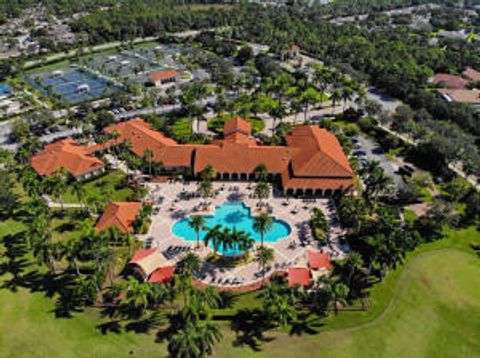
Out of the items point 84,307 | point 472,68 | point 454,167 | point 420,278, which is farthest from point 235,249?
point 472,68

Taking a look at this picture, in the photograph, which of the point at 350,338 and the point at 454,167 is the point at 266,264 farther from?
the point at 454,167

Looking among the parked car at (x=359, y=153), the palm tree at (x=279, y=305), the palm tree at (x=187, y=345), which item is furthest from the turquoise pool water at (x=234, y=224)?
the parked car at (x=359, y=153)

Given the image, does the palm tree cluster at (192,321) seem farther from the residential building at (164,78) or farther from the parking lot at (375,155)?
the residential building at (164,78)

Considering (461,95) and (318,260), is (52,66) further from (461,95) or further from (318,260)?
(461,95)

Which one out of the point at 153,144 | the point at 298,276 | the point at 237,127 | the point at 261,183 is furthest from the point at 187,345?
the point at 237,127

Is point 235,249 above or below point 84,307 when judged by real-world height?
above

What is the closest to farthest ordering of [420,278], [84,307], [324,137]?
1. [84,307]
2. [420,278]
3. [324,137]
